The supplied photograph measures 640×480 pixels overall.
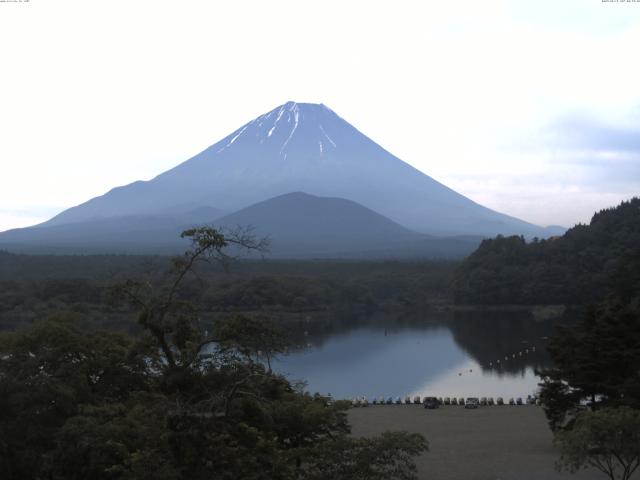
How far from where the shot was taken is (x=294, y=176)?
12988 cm

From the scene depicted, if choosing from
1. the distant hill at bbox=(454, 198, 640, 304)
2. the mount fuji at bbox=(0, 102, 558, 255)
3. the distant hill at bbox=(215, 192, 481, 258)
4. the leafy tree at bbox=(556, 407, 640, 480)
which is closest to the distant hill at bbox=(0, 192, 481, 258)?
the distant hill at bbox=(215, 192, 481, 258)

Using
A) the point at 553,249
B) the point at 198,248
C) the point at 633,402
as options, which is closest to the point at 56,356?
the point at 198,248

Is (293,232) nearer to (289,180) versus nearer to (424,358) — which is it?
(289,180)

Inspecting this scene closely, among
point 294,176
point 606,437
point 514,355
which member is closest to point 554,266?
point 514,355

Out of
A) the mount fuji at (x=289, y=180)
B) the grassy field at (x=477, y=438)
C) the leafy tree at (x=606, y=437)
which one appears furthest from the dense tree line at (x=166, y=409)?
the mount fuji at (x=289, y=180)

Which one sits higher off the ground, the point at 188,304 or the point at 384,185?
the point at 384,185

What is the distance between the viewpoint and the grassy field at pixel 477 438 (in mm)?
11258

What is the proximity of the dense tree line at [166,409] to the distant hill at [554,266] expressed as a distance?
37.3 m

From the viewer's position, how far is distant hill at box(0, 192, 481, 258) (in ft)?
321

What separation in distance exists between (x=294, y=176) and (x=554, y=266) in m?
86.1

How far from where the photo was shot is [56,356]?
8688mm

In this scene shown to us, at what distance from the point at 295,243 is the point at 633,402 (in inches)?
3678

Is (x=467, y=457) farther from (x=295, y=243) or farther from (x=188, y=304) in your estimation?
(x=295, y=243)

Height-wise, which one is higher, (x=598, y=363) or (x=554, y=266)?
(x=554, y=266)
